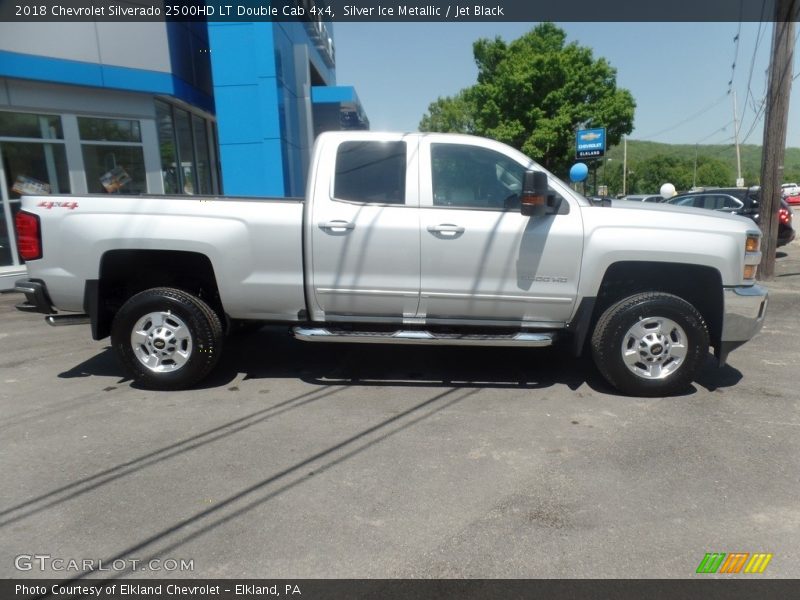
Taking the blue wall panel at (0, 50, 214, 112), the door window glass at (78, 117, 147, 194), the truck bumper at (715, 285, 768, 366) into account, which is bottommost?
the truck bumper at (715, 285, 768, 366)

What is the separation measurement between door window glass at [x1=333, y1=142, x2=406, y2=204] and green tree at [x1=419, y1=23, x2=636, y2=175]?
2833 centimetres

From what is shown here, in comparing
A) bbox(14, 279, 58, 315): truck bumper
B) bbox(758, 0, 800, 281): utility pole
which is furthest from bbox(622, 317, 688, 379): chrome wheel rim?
bbox(758, 0, 800, 281): utility pole

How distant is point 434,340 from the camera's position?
181 inches

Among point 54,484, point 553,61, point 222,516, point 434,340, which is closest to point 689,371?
point 434,340

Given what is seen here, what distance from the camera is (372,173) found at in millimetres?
4742

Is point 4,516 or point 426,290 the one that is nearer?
point 4,516

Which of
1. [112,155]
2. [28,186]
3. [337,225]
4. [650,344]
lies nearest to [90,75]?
[112,155]

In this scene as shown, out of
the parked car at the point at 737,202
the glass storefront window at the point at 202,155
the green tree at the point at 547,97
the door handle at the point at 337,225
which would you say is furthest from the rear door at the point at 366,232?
the green tree at the point at 547,97

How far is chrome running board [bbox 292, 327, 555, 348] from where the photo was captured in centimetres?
458

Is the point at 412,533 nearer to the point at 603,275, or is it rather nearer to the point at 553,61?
the point at 603,275

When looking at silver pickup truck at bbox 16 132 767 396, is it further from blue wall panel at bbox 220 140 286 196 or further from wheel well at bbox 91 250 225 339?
blue wall panel at bbox 220 140 286 196

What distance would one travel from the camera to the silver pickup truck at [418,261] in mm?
4527

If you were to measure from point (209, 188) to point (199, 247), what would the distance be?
13.1m

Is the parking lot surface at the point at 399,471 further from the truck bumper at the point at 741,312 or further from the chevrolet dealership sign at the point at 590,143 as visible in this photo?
the chevrolet dealership sign at the point at 590,143
